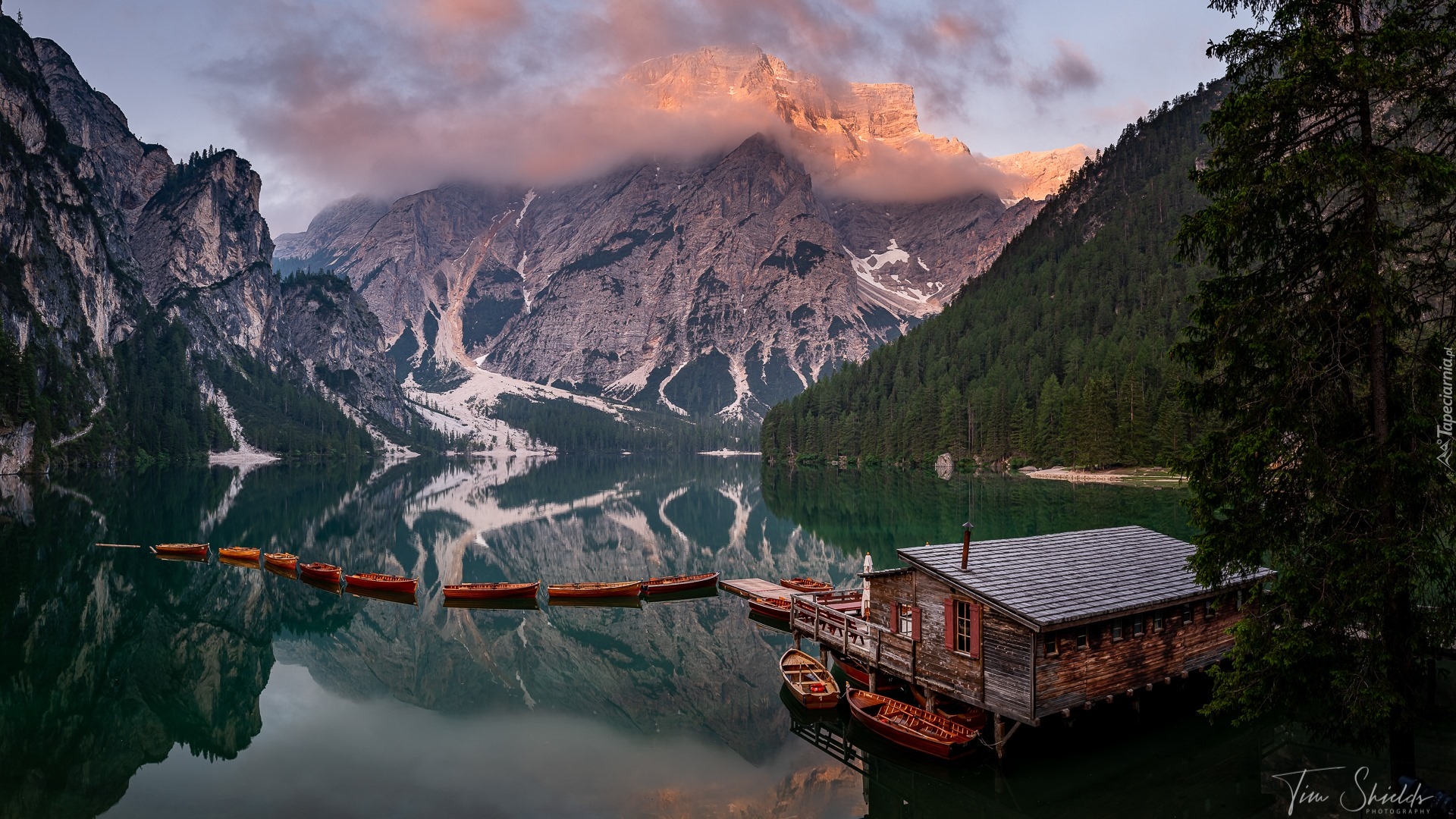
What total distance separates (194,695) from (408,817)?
1868 cm

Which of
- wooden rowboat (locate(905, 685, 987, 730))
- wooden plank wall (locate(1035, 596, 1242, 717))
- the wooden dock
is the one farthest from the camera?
the wooden dock

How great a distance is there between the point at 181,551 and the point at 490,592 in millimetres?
33290

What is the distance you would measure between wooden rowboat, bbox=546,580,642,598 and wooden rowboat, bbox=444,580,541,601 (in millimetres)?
1559

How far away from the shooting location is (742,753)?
94.4 ft

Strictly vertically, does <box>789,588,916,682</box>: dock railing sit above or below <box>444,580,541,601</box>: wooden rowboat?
above

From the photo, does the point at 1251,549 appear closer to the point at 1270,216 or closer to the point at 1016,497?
the point at 1270,216

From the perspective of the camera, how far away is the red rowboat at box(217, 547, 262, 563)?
69.5 meters

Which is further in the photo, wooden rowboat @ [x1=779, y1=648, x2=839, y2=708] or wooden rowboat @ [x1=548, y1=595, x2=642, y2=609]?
wooden rowboat @ [x1=548, y1=595, x2=642, y2=609]

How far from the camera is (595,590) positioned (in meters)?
57.5

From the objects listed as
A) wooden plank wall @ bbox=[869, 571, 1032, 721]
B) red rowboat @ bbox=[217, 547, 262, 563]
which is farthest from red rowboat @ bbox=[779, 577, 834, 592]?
red rowboat @ bbox=[217, 547, 262, 563]

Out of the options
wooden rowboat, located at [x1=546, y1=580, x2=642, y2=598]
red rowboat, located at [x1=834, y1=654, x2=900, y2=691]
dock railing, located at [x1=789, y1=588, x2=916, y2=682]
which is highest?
dock railing, located at [x1=789, y1=588, x2=916, y2=682]

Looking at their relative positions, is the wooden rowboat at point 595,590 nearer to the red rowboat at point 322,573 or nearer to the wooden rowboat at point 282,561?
the red rowboat at point 322,573

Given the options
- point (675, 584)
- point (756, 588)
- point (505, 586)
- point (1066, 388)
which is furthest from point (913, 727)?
point (1066, 388)

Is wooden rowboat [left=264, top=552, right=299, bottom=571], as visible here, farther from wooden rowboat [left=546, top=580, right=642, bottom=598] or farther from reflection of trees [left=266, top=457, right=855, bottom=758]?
wooden rowboat [left=546, top=580, right=642, bottom=598]
